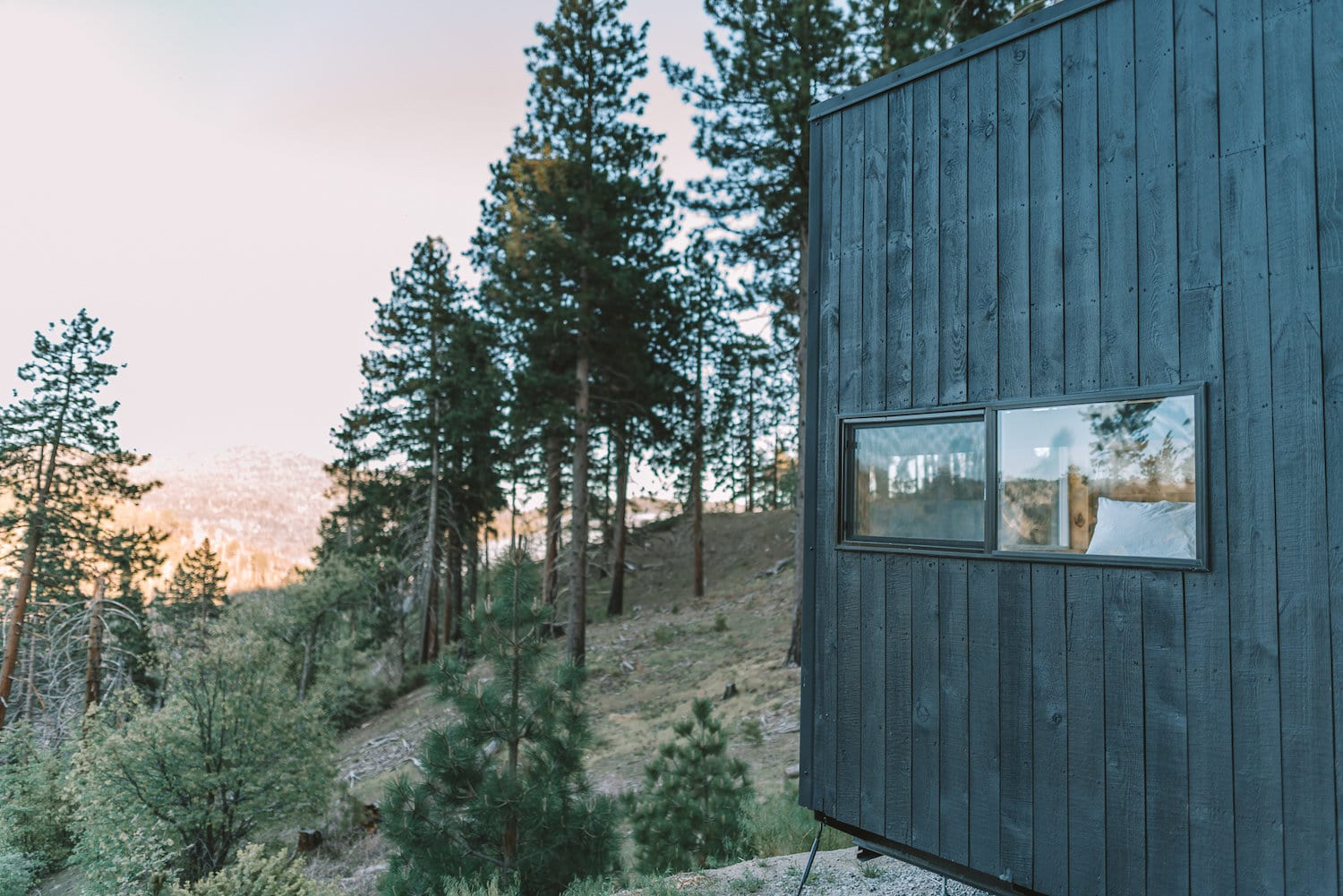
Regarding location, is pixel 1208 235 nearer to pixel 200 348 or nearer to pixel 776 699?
pixel 776 699

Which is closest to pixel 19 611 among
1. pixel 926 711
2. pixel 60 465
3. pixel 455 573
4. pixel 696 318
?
pixel 60 465

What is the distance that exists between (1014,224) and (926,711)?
8.17 feet

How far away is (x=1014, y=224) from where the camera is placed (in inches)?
151

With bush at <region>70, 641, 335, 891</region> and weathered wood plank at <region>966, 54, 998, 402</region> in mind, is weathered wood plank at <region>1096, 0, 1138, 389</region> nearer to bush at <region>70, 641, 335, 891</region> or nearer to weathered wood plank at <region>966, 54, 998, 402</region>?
weathered wood plank at <region>966, 54, 998, 402</region>

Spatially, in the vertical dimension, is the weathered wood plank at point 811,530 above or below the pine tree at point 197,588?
above

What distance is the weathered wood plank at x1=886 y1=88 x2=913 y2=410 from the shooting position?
420 centimetres

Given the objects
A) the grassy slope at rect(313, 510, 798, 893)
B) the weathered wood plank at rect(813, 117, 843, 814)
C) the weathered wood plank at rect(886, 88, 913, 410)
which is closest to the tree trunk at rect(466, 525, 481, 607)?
the grassy slope at rect(313, 510, 798, 893)

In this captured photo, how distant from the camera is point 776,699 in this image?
11.9m

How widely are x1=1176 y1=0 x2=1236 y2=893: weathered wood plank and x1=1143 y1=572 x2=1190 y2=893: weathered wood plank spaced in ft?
0.10

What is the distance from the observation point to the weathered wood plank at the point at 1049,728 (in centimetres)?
345

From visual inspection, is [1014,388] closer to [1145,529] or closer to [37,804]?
[1145,529]

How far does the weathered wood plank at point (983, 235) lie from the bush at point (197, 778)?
520 inches

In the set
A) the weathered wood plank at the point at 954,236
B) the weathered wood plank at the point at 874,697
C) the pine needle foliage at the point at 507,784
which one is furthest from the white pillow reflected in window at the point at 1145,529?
the pine needle foliage at the point at 507,784

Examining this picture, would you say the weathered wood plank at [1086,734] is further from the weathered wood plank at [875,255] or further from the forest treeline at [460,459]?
the forest treeline at [460,459]
